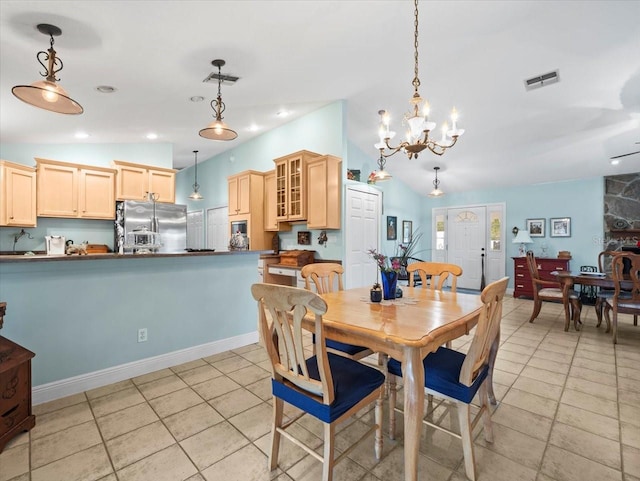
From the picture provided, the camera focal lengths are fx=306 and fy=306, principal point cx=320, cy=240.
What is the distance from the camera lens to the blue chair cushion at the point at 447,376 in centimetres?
152

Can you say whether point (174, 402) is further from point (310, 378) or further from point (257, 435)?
point (310, 378)

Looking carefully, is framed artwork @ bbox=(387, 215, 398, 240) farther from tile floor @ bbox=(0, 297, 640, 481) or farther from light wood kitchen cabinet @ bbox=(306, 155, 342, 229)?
tile floor @ bbox=(0, 297, 640, 481)

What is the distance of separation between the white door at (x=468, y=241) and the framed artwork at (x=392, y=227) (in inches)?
64.3

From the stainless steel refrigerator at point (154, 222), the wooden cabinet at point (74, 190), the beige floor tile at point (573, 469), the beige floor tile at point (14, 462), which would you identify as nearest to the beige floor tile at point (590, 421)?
the beige floor tile at point (573, 469)

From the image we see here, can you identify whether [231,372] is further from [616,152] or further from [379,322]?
[616,152]

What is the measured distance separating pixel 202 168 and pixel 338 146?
4564mm

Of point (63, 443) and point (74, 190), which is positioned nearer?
point (63, 443)

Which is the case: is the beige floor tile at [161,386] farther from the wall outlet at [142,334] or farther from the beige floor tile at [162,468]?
the beige floor tile at [162,468]

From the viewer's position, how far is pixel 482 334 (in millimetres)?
1483

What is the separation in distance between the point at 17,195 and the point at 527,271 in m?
8.69

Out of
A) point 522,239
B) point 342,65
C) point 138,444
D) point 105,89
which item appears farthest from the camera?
point 522,239

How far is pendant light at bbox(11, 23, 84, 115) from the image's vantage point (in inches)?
78.8

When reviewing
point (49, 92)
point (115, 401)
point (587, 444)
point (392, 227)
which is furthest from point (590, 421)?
point (392, 227)

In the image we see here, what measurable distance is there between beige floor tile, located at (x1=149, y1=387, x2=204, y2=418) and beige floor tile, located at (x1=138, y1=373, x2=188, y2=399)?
0.06 metres
